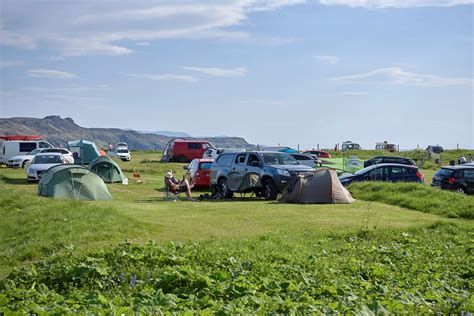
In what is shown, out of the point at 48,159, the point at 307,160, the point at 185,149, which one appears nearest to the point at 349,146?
the point at 185,149

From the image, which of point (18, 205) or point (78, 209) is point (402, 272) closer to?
point (78, 209)

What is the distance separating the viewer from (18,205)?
18.8 m

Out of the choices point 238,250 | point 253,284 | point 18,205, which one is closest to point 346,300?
point 253,284

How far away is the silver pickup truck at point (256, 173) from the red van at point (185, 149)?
2643 cm

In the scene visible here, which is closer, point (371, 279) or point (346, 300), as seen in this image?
point (346, 300)

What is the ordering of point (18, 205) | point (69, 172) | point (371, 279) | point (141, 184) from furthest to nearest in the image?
point (141, 184) → point (69, 172) → point (18, 205) → point (371, 279)

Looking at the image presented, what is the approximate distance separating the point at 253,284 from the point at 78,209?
9.92 metres

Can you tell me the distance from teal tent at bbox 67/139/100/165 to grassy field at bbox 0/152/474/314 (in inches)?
907

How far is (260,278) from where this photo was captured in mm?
8383

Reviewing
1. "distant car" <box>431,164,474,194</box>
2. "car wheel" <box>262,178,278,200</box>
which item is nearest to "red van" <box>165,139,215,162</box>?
"distant car" <box>431,164,474,194</box>

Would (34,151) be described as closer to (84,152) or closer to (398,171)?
(84,152)

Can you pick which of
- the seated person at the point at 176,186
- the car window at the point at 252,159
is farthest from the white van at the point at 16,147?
the car window at the point at 252,159

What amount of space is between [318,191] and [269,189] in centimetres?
218

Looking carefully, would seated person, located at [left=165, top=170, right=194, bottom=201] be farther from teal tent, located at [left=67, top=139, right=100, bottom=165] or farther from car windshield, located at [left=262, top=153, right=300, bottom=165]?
teal tent, located at [left=67, top=139, right=100, bottom=165]
